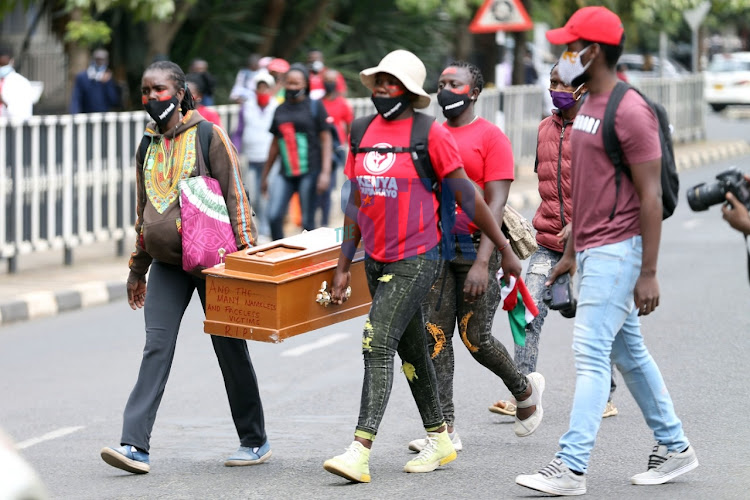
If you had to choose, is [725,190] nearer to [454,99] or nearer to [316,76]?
[454,99]

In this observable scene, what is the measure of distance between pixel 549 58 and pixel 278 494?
40.6m

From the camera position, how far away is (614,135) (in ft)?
18.0

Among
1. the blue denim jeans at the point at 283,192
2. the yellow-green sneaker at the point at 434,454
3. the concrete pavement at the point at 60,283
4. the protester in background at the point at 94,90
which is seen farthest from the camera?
the protester in background at the point at 94,90

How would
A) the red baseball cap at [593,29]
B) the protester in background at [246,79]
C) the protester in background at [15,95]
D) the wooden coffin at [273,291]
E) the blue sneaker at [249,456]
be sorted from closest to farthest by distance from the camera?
the red baseball cap at [593,29], the wooden coffin at [273,291], the blue sneaker at [249,456], the protester in background at [15,95], the protester in background at [246,79]

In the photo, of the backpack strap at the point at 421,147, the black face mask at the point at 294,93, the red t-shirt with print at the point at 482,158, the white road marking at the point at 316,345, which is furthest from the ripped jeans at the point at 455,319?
the black face mask at the point at 294,93

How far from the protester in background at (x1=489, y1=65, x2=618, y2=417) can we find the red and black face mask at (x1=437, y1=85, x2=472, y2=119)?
0.59 m

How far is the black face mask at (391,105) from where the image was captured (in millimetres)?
5984

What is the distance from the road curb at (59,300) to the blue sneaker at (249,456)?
5.29 metres

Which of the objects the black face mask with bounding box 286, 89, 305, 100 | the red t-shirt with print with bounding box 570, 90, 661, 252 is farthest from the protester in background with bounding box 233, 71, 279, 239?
the red t-shirt with print with bounding box 570, 90, 661, 252

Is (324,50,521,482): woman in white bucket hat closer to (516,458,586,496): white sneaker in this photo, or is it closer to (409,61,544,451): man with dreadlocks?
(409,61,544,451): man with dreadlocks

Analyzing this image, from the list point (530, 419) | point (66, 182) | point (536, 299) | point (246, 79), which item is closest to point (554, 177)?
point (536, 299)

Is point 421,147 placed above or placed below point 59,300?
above

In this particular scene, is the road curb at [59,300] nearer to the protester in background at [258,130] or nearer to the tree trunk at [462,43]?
the protester in background at [258,130]

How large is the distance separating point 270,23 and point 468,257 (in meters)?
17.3
